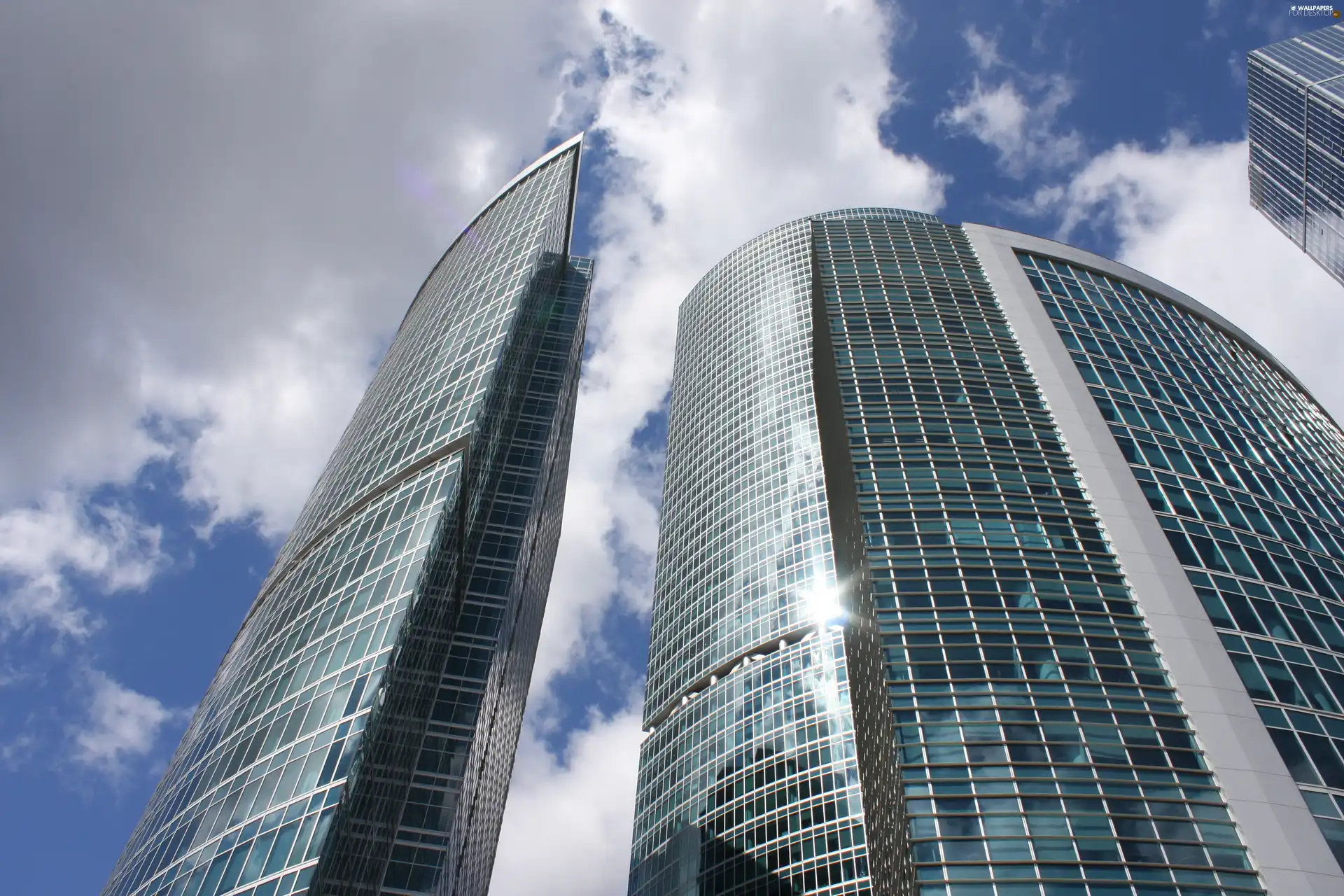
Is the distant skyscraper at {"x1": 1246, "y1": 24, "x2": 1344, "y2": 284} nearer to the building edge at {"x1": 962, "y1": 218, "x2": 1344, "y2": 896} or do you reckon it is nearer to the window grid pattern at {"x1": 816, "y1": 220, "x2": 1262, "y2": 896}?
the building edge at {"x1": 962, "y1": 218, "x2": 1344, "y2": 896}

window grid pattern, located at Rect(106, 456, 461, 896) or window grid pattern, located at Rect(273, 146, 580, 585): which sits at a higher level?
window grid pattern, located at Rect(273, 146, 580, 585)

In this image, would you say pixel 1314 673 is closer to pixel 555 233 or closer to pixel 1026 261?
pixel 1026 261

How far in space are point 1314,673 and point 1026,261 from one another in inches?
1784

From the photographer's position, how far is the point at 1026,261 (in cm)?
8231

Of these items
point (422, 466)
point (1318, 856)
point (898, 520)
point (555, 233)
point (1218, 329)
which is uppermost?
point (555, 233)

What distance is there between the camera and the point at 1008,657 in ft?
147

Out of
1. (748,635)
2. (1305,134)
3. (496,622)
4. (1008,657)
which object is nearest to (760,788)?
(748,635)

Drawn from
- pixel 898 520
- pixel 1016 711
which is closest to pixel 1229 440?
pixel 898 520

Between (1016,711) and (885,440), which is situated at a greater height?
(885,440)

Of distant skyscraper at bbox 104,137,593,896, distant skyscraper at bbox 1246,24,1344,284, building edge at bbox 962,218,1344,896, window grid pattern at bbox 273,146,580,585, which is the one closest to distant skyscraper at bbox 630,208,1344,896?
building edge at bbox 962,218,1344,896

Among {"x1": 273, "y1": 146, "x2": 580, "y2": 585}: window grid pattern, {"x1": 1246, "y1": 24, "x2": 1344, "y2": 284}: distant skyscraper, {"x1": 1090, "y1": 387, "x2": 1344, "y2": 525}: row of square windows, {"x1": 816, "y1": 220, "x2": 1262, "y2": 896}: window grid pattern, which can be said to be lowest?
{"x1": 816, "y1": 220, "x2": 1262, "y2": 896}: window grid pattern

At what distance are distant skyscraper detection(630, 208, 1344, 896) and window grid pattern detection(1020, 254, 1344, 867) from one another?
22cm

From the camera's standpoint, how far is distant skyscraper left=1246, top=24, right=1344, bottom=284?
16475cm

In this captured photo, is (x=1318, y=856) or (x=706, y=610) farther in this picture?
(x=706, y=610)
